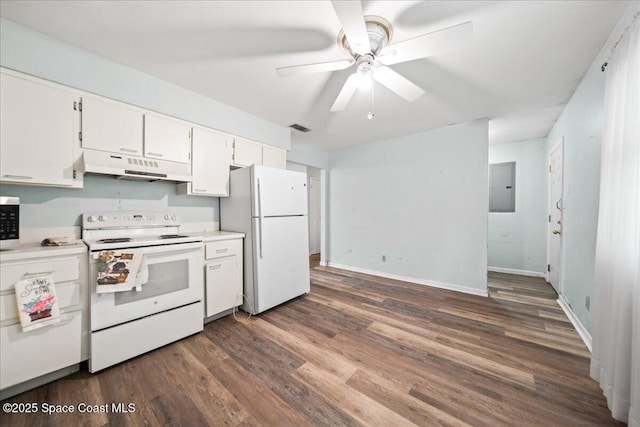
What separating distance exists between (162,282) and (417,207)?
355 centimetres

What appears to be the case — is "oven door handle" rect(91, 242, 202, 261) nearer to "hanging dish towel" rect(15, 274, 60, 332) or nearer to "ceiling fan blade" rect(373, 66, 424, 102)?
"hanging dish towel" rect(15, 274, 60, 332)

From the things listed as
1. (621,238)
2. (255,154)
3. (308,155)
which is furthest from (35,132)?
(621,238)

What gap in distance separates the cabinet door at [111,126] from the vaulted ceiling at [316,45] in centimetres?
42

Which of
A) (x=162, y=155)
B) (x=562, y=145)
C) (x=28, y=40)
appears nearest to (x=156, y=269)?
(x=162, y=155)

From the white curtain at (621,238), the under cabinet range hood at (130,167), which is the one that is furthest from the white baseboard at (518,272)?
the under cabinet range hood at (130,167)

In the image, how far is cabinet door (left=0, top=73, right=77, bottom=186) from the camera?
162 cm

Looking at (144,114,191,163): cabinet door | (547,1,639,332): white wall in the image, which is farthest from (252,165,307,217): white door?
(547,1,639,332): white wall

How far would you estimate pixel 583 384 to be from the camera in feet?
5.22

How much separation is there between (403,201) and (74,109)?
405 cm

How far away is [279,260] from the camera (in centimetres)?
285

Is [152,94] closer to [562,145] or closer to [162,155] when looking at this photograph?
[162,155]

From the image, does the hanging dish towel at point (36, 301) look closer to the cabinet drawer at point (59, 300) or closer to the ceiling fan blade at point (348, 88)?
the cabinet drawer at point (59, 300)

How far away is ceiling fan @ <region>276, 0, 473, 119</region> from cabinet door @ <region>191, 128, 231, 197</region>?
142 centimetres

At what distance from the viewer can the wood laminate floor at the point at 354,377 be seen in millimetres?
1368
